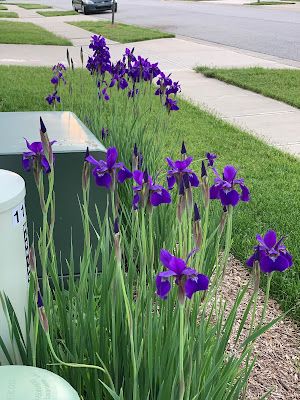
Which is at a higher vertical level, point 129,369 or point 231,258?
point 129,369

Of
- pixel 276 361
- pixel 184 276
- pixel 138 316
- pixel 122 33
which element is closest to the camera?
pixel 184 276

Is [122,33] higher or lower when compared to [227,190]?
lower

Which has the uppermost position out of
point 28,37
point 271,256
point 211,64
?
point 271,256

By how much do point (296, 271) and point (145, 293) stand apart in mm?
1678

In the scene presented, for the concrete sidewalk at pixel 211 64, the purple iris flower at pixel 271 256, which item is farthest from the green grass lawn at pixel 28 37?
the purple iris flower at pixel 271 256

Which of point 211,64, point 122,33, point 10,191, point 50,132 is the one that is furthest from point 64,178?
point 122,33

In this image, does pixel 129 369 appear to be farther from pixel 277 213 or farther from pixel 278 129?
pixel 278 129

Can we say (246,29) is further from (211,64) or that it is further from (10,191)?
(10,191)

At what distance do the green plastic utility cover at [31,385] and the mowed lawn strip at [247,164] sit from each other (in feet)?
5.87

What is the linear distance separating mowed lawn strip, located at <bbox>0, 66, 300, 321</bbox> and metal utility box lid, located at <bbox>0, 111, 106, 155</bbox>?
0.73 meters

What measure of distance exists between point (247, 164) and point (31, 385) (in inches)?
161

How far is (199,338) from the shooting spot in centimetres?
165

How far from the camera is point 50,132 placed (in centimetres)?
315

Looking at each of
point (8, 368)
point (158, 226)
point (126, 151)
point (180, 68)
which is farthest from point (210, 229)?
point (180, 68)
